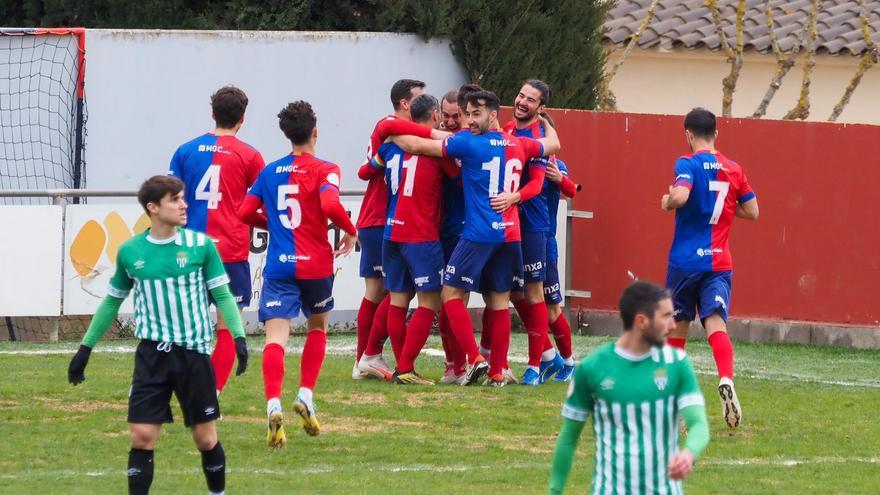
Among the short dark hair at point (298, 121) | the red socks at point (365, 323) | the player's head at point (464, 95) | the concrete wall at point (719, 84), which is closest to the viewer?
the short dark hair at point (298, 121)

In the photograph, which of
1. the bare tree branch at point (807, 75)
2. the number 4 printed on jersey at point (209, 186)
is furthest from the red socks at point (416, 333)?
the bare tree branch at point (807, 75)

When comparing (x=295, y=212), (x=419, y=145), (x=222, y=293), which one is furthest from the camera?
(x=419, y=145)

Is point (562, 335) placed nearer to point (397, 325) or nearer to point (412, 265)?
point (397, 325)

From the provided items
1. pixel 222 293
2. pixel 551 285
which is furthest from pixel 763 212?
pixel 222 293

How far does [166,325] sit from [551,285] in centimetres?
502

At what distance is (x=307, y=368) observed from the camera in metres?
9.62

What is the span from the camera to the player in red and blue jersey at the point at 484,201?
11.0 meters

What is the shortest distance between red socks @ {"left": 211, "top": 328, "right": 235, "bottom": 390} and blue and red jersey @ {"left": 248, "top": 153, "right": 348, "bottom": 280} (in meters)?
0.55

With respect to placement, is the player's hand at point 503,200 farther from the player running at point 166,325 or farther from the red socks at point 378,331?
the player running at point 166,325

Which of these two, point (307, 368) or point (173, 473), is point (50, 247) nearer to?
point (307, 368)

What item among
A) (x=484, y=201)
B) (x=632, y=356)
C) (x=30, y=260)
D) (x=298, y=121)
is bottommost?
(x=30, y=260)

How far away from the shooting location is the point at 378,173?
38.4 feet

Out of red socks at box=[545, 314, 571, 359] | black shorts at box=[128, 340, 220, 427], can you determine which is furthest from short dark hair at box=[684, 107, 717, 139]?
black shorts at box=[128, 340, 220, 427]

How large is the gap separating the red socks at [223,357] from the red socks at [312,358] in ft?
1.61
